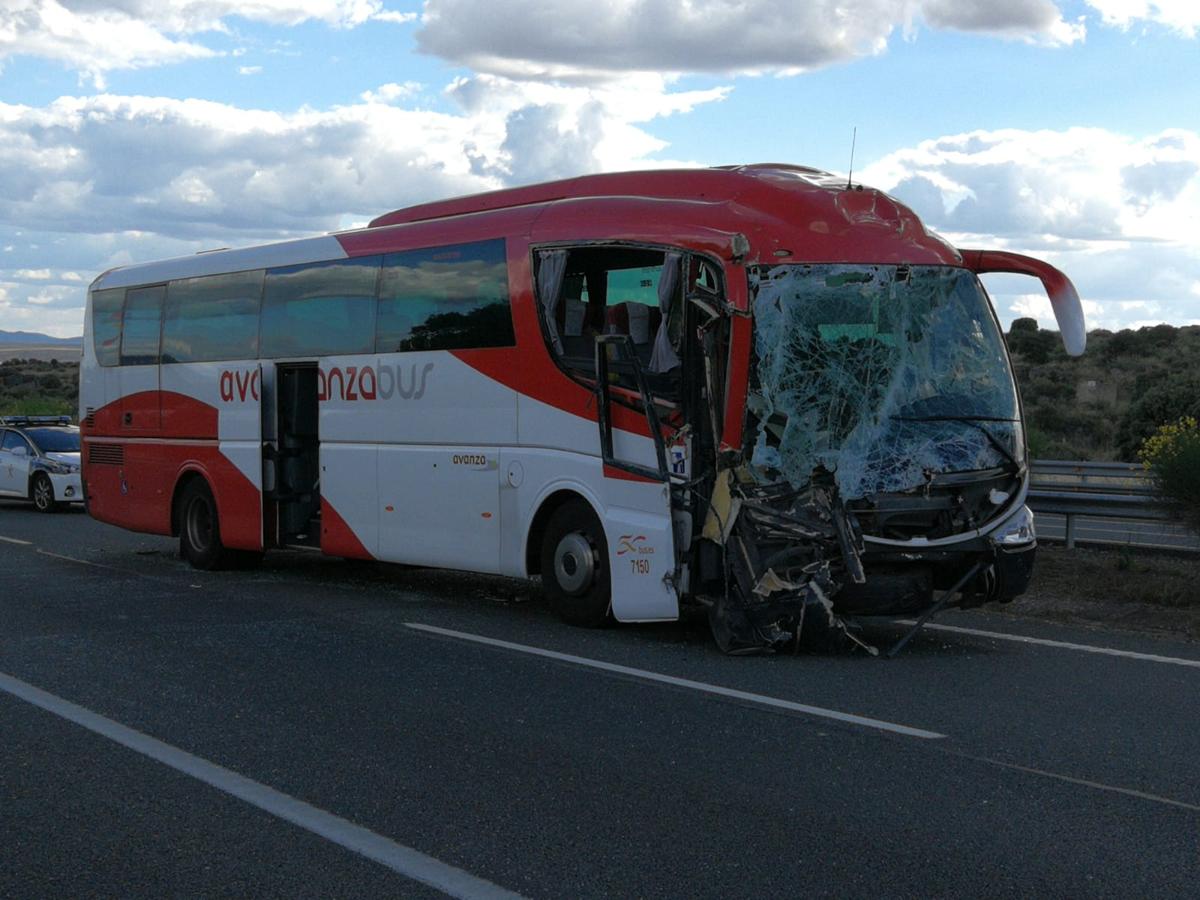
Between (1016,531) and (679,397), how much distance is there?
7.88ft

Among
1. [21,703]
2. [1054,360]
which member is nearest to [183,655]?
[21,703]

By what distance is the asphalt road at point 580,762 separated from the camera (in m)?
5.18

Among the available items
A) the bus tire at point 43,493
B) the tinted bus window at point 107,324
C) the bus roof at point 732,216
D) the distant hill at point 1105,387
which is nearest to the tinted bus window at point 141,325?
the tinted bus window at point 107,324

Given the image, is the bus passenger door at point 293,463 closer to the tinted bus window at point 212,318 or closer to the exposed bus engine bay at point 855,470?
the tinted bus window at point 212,318

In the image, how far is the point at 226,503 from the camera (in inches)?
583

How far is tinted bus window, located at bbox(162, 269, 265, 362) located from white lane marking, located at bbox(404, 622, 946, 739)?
15.6 feet

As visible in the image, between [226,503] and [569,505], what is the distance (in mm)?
5326

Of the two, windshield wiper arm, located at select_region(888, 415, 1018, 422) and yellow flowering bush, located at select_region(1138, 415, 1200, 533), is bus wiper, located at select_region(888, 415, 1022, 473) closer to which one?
windshield wiper arm, located at select_region(888, 415, 1018, 422)

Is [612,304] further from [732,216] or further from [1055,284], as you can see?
[1055,284]

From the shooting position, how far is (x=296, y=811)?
589 cm

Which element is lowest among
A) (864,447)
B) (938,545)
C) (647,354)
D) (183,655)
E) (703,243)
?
(183,655)

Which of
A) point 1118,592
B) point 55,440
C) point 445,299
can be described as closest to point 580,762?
point 445,299

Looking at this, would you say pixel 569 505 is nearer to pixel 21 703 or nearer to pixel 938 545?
pixel 938 545

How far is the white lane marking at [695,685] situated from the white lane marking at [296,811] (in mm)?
2882
